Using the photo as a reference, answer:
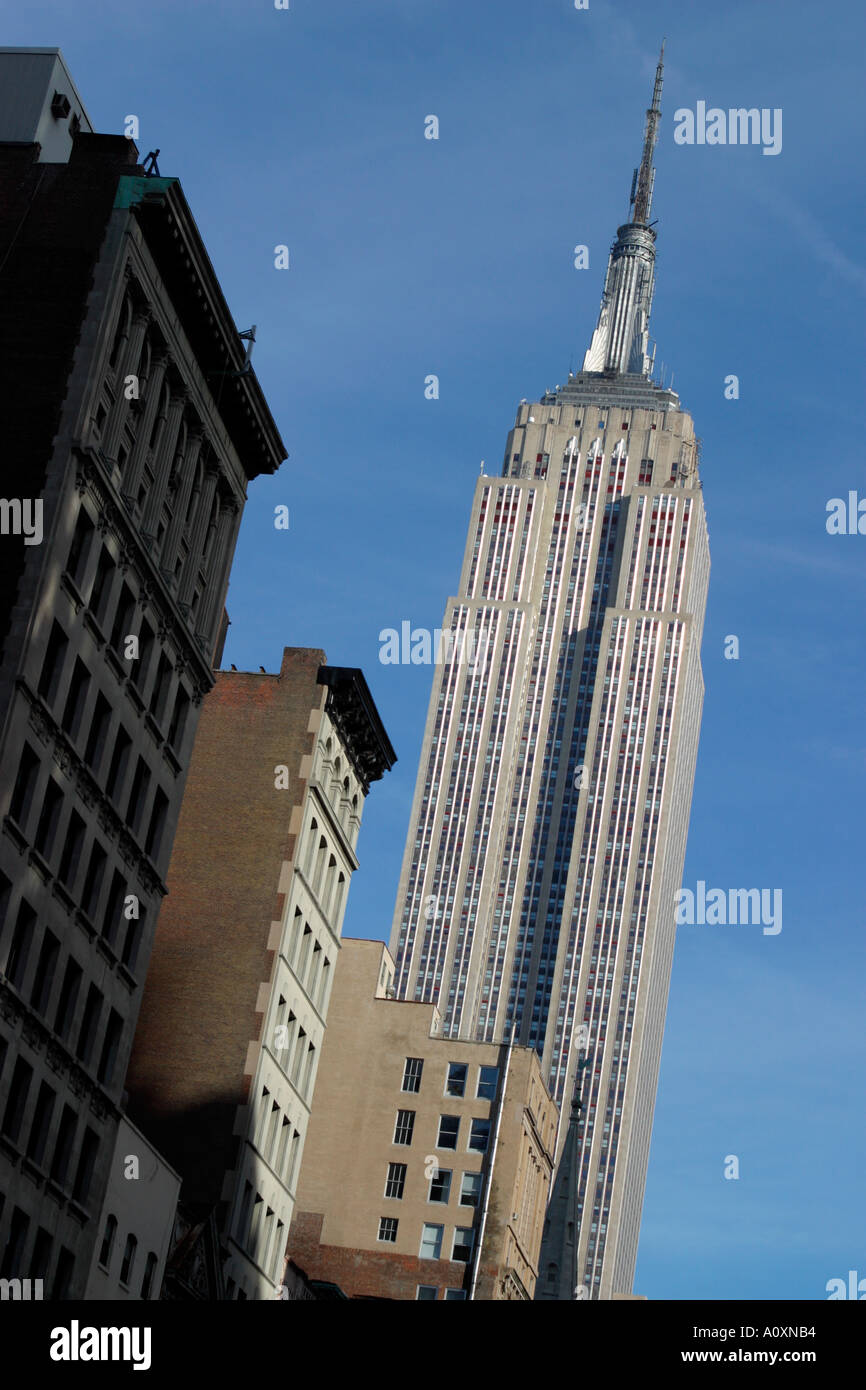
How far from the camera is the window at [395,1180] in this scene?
395 feet

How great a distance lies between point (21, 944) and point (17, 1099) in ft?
12.9

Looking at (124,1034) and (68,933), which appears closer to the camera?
(68,933)

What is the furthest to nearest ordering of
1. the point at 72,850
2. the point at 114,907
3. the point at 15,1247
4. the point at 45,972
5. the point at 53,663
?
the point at 114,907
the point at 72,850
the point at 45,972
the point at 53,663
the point at 15,1247

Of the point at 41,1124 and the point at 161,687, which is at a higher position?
the point at 161,687

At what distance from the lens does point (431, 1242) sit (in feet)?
393

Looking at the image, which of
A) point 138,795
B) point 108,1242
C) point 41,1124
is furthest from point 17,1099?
point 138,795

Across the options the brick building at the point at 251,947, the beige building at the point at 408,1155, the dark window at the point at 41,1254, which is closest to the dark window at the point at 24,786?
the dark window at the point at 41,1254

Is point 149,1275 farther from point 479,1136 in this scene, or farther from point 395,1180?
point 479,1136

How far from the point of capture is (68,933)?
56.1m
